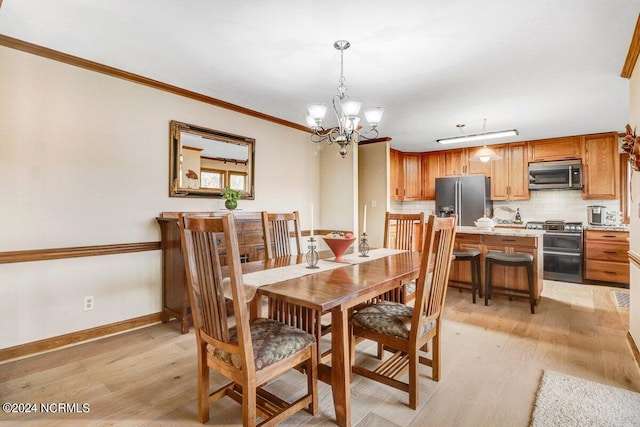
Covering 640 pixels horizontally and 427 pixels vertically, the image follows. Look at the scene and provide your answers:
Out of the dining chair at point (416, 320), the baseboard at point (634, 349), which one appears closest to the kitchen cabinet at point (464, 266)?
the baseboard at point (634, 349)

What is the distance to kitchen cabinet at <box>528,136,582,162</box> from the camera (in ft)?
16.6

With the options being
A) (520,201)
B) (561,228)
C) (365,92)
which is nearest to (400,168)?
(520,201)

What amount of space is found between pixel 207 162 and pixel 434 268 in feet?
8.82

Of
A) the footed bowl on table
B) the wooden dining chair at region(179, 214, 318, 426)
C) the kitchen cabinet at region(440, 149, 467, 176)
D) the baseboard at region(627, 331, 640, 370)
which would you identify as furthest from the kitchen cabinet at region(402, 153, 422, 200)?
the wooden dining chair at region(179, 214, 318, 426)

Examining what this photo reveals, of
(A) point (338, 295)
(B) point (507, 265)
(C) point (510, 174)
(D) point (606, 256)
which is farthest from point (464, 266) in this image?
(A) point (338, 295)

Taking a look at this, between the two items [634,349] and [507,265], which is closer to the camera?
[634,349]

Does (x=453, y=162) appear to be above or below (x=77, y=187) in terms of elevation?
above

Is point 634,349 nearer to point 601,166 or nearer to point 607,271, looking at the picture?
point 607,271

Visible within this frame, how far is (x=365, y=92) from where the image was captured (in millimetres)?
3295

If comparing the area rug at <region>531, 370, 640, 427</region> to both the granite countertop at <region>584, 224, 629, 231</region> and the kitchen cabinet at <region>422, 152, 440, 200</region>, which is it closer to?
the granite countertop at <region>584, 224, 629, 231</region>

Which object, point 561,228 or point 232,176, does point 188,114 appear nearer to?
point 232,176

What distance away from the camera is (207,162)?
354cm

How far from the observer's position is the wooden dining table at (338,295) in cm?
148

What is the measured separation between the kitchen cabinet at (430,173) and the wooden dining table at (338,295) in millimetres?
4791
